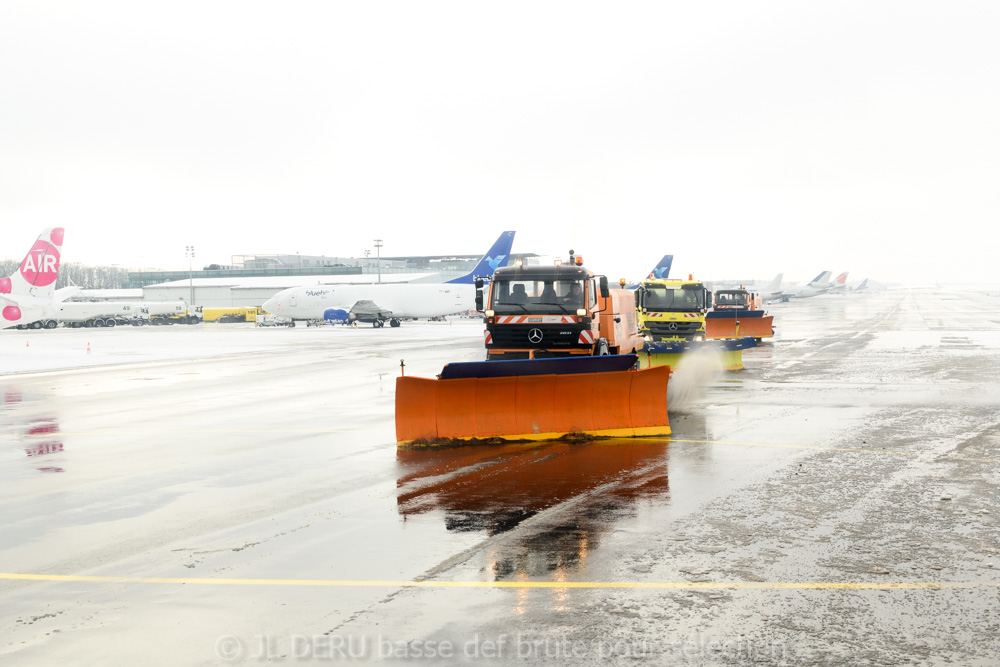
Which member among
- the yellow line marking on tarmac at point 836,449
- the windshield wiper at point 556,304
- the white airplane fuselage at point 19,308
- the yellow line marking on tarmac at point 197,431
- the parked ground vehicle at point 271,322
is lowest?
the yellow line marking on tarmac at point 836,449

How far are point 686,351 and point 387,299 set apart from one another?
4339 centimetres

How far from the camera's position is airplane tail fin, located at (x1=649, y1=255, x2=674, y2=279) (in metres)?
73.1

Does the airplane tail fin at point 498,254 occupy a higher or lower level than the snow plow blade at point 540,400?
higher

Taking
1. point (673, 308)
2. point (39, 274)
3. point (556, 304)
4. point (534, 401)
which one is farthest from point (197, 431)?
point (39, 274)

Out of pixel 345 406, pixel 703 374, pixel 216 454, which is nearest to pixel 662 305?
pixel 703 374

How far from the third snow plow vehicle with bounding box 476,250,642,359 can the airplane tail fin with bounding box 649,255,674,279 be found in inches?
2144

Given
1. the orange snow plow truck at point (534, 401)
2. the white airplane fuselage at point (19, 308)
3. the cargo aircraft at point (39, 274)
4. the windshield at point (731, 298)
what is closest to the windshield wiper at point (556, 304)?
the orange snow plow truck at point (534, 401)

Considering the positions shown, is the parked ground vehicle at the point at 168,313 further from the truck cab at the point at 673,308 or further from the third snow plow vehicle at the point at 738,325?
the truck cab at the point at 673,308

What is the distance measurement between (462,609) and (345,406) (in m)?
12.7

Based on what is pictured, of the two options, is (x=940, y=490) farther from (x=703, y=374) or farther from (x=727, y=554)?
(x=703, y=374)

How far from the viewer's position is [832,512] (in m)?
8.56

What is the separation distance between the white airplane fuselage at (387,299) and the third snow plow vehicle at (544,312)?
150ft

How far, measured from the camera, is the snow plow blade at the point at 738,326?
38969mm

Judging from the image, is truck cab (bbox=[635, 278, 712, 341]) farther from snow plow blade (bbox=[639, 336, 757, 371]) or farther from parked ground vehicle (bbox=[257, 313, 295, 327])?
parked ground vehicle (bbox=[257, 313, 295, 327])
